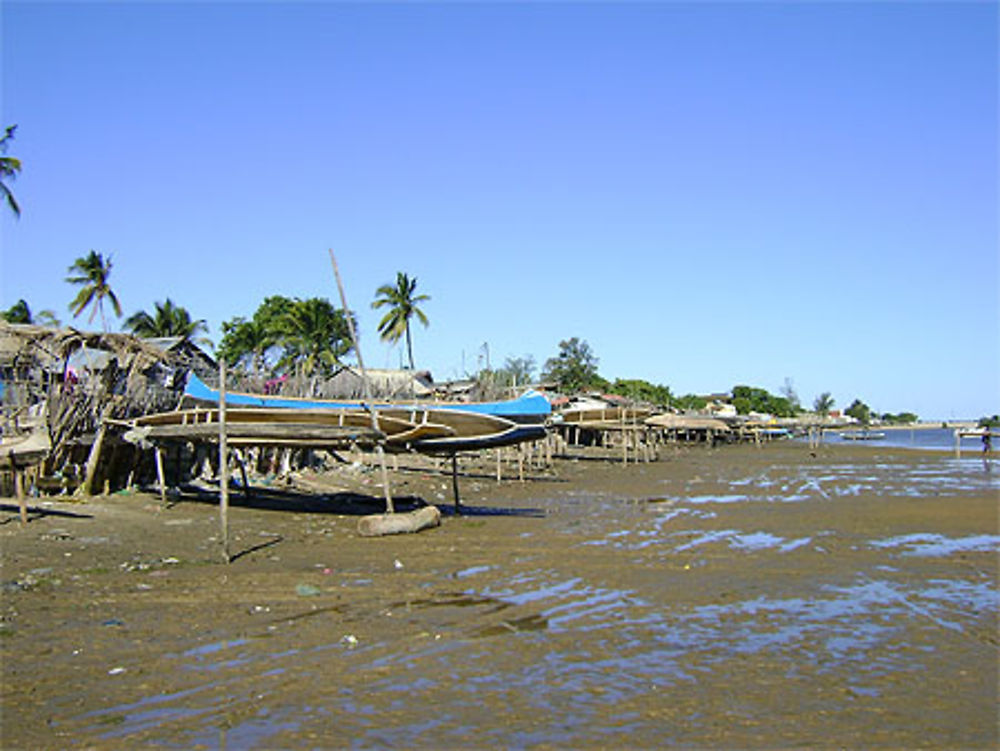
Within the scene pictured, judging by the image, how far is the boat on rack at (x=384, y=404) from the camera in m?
18.2

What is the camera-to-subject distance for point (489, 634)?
832 cm

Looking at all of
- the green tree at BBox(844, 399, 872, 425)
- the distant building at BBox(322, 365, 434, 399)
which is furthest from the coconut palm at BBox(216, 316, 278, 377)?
the green tree at BBox(844, 399, 872, 425)

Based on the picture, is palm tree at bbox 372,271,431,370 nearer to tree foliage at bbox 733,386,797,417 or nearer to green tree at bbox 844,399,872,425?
tree foliage at bbox 733,386,797,417

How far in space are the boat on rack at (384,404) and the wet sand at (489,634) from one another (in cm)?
275

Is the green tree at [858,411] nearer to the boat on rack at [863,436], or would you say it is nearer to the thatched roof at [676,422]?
the boat on rack at [863,436]

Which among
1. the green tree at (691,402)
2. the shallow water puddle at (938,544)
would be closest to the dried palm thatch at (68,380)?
the shallow water puddle at (938,544)

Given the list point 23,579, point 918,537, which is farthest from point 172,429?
point 918,537

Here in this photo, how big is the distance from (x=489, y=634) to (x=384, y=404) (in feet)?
35.4

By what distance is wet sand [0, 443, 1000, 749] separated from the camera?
6000mm

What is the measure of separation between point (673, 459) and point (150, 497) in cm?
3439

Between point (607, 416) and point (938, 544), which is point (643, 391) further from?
point (938, 544)

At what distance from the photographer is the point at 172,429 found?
16047mm

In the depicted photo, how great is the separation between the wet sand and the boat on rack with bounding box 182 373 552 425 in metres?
2.75

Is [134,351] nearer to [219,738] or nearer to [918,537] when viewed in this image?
[219,738]
